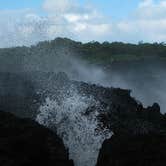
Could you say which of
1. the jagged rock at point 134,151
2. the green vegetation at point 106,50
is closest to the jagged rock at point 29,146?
the jagged rock at point 134,151

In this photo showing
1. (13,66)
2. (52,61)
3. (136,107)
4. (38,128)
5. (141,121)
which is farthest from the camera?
(52,61)

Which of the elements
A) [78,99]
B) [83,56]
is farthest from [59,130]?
[83,56]

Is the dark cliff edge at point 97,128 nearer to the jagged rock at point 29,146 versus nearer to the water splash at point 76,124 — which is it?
the jagged rock at point 29,146

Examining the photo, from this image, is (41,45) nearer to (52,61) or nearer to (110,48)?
(52,61)

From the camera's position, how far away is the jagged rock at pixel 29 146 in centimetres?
1252

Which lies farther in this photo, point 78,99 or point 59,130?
point 78,99

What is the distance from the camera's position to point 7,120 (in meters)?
13.9

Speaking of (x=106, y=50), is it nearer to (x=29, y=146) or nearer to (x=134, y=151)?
(x=29, y=146)

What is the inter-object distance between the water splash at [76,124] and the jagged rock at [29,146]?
3.04 meters

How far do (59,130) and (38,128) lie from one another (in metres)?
4.59

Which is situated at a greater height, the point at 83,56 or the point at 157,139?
the point at 157,139

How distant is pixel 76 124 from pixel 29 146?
17.9 ft

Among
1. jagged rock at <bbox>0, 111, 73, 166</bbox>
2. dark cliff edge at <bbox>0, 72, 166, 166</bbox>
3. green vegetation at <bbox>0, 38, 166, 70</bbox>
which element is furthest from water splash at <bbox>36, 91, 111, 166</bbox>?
green vegetation at <bbox>0, 38, 166, 70</bbox>

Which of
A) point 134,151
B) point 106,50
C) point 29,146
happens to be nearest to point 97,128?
point 29,146
